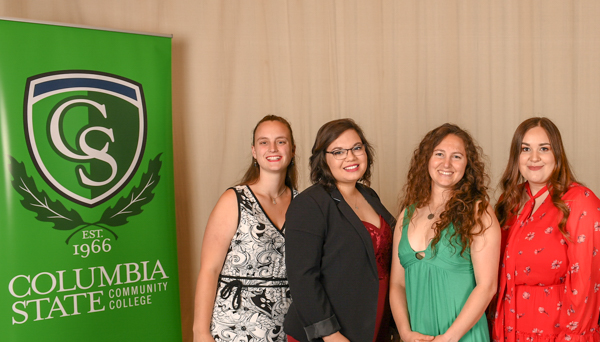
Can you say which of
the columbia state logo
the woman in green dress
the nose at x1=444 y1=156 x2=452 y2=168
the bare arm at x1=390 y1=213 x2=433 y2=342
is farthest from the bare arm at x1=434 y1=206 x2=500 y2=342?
the columbia state logo

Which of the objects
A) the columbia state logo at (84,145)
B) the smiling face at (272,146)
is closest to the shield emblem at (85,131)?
the columbia state logo at (84,145)

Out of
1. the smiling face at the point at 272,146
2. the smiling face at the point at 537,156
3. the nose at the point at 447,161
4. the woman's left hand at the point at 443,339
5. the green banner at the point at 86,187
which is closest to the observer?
the woman's left hand at the point at 443,339

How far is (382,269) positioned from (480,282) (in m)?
0.40

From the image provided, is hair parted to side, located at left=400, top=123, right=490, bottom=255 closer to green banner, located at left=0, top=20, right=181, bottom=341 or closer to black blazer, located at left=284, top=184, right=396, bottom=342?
black blazer, located at left=284, top=184, right=396, bottom=342

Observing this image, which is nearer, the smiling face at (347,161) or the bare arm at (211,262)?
the smiling face at (347,161)

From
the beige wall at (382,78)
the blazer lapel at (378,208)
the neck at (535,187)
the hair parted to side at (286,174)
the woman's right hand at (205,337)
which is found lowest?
the woman's right hand at (205,337)

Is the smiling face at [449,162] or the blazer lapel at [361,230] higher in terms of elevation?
the smiling face at [449,162]

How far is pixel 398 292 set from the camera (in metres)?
2.06

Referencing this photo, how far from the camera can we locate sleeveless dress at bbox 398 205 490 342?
1898mm

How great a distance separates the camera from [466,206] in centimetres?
193

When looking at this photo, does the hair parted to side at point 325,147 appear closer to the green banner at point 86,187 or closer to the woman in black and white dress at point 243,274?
the woman in black and white dress at point 243,274

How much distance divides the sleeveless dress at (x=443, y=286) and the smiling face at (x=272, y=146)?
2.41ft

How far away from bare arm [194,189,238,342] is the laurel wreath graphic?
33.0 inches

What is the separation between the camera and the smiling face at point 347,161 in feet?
6.70
